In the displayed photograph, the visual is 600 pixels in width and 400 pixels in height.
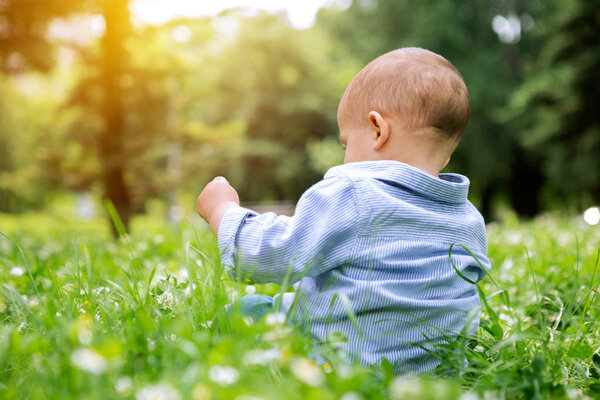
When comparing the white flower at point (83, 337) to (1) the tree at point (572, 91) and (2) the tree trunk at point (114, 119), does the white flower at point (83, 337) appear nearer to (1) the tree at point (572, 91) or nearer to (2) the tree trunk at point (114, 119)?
(2) the tree trunk at point (114, 119)

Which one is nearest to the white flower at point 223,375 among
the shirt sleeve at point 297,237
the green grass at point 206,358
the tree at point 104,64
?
the green grass at point 206,358

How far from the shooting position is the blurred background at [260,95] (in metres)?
8.40

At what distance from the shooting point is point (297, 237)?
163 centimetres

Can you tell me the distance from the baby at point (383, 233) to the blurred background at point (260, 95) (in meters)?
3.05

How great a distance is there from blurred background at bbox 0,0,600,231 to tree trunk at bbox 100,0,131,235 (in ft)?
0.07

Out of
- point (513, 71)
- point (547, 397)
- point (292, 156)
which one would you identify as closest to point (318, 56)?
point (292, 156)

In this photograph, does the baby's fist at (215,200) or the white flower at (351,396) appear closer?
the white flower at (351,396)

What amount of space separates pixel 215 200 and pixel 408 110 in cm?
68

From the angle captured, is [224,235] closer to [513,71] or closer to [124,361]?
[124,361]

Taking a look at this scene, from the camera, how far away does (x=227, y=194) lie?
6.04 feet

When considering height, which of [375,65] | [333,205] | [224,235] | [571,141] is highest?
[375,65]

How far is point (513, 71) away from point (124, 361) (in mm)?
19468

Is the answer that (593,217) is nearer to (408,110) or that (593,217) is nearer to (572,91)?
(572,91)

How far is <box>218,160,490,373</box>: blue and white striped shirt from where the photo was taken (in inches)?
62.9
